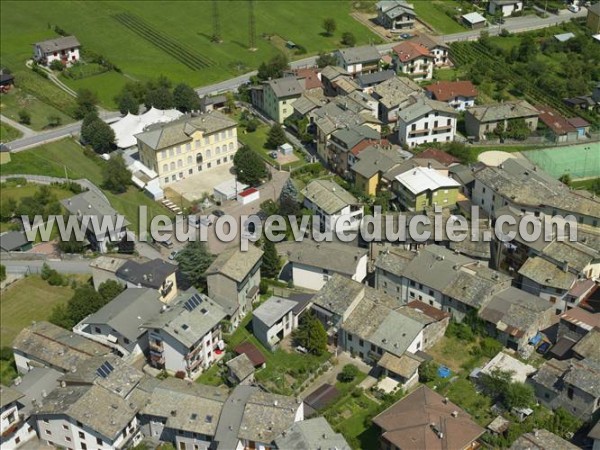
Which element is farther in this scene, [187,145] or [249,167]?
[187,145]

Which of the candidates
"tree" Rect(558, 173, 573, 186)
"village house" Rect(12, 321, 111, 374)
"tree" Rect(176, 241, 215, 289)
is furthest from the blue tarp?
"village house" Rect(12, 321, 111, 374)

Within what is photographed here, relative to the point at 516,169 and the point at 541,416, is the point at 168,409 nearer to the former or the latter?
the point at 541,416

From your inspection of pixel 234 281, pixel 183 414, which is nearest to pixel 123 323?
pixel 234 281

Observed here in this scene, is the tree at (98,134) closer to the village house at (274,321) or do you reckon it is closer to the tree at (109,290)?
the tree at (109,290)

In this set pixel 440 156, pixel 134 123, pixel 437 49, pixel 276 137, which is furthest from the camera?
pixel 437 49

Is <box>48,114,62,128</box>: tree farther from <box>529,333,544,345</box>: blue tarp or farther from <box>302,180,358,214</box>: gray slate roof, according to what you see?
<box>529,333,544,345</box>: blue tarp

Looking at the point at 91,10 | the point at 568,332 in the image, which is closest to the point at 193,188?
the point at 568,332

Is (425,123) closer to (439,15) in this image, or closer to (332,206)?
(332,206)

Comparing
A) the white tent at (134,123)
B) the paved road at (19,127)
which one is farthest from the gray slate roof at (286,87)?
the paved road at (19,127)
